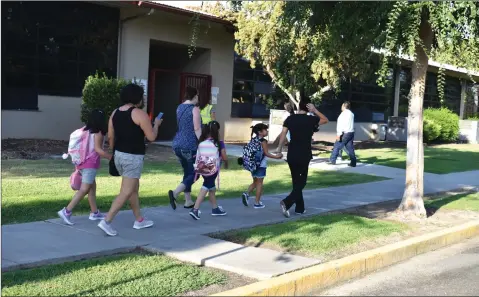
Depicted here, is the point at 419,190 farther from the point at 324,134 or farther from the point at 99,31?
the point at 324,134

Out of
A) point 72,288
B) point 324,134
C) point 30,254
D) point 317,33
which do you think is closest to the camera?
point 72,288

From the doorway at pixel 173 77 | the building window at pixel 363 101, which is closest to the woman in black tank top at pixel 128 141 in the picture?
the doorway at pixel 173 77

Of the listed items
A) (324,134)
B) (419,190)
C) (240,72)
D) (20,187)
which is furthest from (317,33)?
(324,134)

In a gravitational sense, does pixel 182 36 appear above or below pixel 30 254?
above

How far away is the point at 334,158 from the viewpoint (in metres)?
15.1

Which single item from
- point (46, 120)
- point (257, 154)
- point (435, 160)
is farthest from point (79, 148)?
point (435, 160)

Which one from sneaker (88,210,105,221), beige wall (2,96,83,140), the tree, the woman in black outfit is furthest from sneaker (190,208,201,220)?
beige wall (2,96,83,140)

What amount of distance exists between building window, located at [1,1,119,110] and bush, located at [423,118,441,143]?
50.1 ft

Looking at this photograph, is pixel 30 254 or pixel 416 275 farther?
pixel 416 275

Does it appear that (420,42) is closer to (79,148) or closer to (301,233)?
(301,233)

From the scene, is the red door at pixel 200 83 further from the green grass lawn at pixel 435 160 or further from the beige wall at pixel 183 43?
the green grass lawn at pixel 435 160

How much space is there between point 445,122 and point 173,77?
14.6 meters

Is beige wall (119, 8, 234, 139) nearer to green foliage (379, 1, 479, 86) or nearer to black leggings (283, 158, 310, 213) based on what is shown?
black leggings (283, 158, 310, 213)

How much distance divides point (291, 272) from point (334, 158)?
992 centimetres
